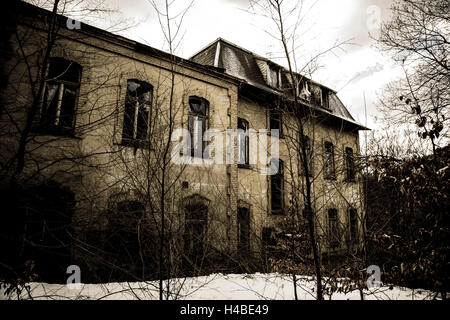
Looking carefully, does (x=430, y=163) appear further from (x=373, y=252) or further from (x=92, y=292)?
(x=92, y=292)

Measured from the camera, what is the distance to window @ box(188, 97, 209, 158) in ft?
30.1

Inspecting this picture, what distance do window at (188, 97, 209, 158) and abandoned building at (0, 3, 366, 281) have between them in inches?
2.1

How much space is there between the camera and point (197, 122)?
9.49m

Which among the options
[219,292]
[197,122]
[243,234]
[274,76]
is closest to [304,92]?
[219,292]

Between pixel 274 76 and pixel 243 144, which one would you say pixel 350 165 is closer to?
pixel 243 144

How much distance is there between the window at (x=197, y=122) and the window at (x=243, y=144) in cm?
203

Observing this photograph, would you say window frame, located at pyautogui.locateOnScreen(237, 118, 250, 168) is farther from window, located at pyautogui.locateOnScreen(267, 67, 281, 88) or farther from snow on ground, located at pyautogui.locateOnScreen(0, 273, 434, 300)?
snow on ground, located at pyautogui.locateOnScreen(0, 273, 434, 300)

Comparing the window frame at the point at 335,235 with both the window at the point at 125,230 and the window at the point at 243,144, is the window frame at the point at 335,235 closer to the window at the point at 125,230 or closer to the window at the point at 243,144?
the window at the point at 125,230

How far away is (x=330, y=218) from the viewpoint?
4.75 meters

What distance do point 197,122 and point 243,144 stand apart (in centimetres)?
261

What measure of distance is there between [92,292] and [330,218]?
540 centimetres

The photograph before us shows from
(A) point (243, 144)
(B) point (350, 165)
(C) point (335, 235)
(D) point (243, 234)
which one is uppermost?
(A) point (243, 144)
